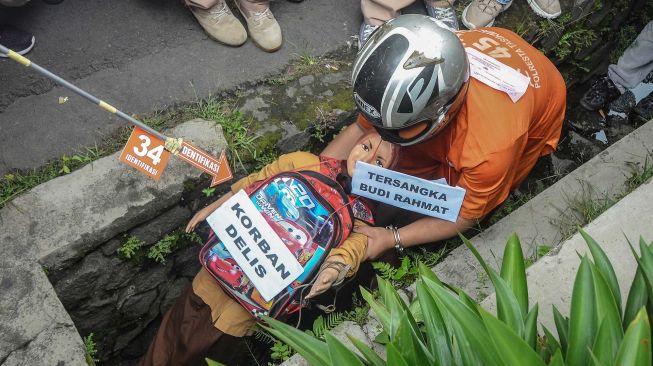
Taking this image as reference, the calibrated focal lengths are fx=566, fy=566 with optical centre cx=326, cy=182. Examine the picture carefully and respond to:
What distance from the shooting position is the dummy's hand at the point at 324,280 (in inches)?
A: 98.8

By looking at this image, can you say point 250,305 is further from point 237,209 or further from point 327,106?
point 327,106

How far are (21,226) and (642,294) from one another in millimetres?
2728

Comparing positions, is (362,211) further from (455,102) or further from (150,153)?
(150,153)

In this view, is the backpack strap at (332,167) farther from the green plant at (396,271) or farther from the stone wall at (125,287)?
the stone wall at (125,287)

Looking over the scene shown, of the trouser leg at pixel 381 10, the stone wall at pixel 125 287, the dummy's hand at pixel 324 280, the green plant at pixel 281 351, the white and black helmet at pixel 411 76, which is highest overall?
the white and black helmet at pixel 411 76

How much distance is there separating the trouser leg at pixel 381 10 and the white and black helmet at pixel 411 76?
4.24ft

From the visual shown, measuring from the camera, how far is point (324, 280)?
2.51m

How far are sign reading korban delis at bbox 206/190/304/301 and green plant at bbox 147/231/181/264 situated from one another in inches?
28.2

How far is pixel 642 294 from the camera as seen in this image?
184cm

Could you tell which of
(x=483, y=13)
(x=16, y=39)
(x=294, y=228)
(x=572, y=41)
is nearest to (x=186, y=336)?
(x=294, y=228)

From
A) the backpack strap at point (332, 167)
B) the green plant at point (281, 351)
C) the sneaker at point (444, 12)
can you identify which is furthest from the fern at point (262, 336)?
the sneaker at point (444, 12)

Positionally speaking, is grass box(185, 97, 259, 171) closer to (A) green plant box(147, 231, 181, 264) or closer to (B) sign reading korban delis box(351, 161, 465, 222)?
(A) green plant box(147, 231, 181, 264)

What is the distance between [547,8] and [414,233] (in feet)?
7.30

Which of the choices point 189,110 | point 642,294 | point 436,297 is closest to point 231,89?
point 189,110
